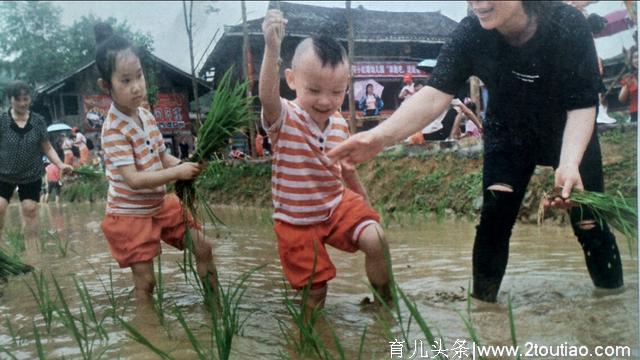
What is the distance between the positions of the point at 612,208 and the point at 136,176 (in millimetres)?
1561

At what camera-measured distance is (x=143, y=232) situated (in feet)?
7.97

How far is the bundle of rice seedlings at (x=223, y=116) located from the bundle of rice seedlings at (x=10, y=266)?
874 millimetres

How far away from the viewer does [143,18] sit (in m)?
2.30

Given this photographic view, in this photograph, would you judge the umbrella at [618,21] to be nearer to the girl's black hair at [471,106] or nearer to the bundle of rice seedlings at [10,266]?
the girl's black hair at [471,106]

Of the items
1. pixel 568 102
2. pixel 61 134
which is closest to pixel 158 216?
pixel 61 134

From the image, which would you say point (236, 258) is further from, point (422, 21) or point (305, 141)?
point (422, 21)

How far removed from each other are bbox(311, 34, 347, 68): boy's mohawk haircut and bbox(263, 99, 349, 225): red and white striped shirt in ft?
0.58

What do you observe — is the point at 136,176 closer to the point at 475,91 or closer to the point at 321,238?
the point at 321,238

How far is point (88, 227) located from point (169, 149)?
1.80 feet

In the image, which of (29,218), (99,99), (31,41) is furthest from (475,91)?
(29,218)

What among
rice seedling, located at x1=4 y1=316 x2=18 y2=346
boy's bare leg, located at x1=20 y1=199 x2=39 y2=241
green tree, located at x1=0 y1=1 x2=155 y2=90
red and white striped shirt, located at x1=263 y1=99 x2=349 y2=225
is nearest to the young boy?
red and white striped shirt, located at x1=263 y1=99 x2=349 y2=225

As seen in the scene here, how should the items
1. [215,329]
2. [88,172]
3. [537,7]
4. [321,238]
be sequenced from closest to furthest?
[215,329] < [537,7] < [321,238] < [88,172]

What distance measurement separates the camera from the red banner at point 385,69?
82.7 inches

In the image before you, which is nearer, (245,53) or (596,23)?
(596,23)
